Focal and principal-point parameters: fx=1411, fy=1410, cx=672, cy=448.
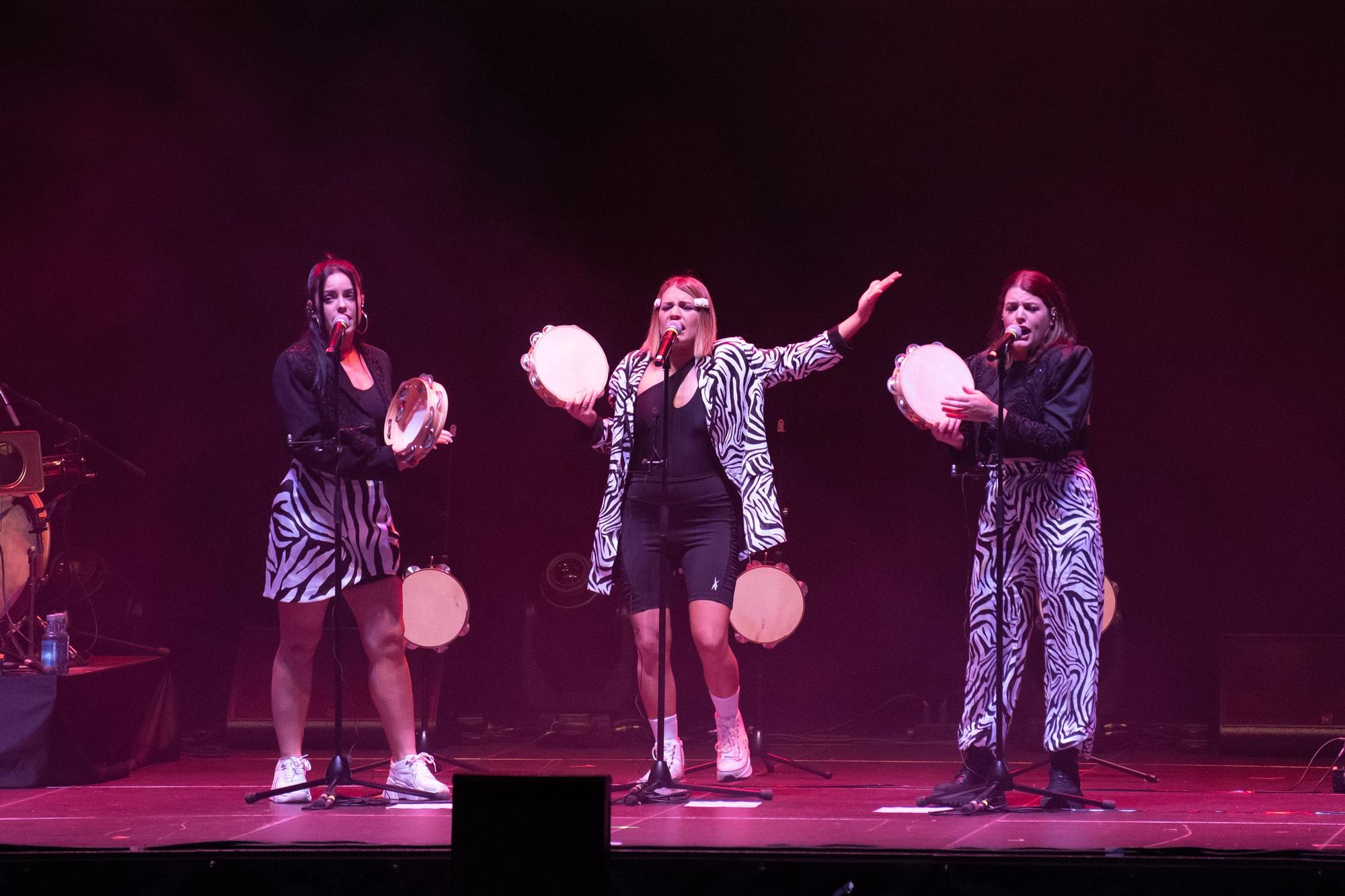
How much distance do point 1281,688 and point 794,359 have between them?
132 inches

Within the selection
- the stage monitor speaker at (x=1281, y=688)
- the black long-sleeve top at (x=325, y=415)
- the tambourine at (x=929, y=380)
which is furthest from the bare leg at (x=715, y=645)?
the stage monitor speaker at (x=1281, y=688)

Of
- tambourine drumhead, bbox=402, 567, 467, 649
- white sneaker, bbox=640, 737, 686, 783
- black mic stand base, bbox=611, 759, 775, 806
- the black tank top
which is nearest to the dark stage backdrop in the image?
tambourine drumhead, bbox=402, 567, 467, 649

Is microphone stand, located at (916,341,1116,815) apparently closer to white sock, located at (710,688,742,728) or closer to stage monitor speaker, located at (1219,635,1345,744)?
white sock, located at (710,688,742,728)

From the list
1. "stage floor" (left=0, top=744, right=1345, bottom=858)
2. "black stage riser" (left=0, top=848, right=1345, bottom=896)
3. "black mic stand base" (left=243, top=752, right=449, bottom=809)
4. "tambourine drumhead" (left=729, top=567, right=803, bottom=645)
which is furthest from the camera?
"tambourine drumhead" (left=729, top=567, right=803, bottom=645)

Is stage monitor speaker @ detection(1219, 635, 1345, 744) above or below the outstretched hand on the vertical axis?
below

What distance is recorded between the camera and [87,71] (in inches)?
292

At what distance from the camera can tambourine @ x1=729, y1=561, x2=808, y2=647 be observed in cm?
623

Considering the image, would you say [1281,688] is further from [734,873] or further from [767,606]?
[734,873]

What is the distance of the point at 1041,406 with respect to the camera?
4930mm

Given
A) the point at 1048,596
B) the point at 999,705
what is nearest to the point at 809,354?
the point at 1048,596

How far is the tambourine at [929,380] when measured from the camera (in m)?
4.92

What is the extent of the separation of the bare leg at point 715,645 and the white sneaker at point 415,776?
3.50 feet

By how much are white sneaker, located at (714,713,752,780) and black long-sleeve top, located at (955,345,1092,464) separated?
1381mm

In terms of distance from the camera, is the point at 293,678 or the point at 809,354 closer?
the point at 293,678
